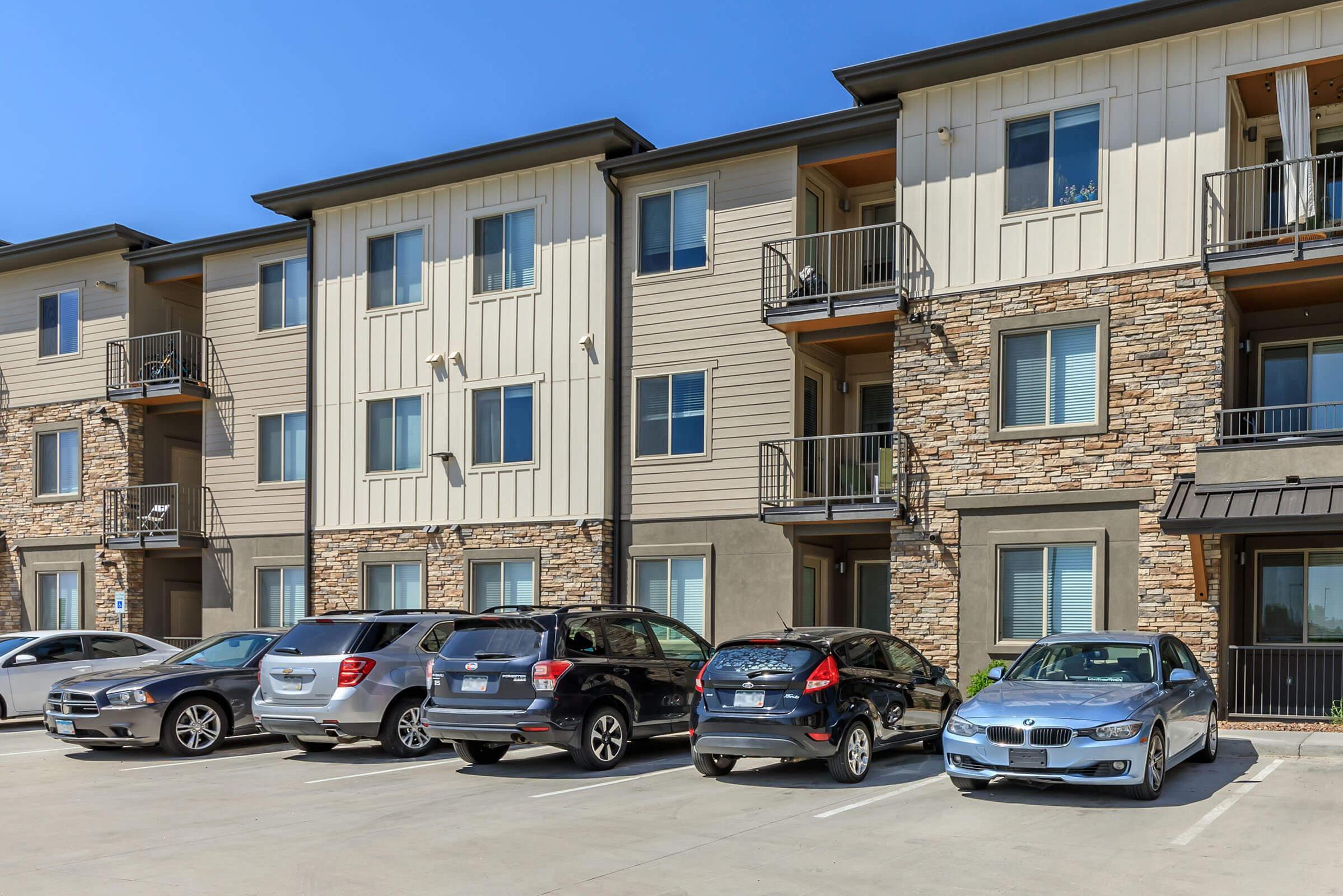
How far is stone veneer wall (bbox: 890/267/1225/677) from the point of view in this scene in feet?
53.4

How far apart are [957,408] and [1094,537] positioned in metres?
2.66

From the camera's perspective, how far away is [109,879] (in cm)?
811

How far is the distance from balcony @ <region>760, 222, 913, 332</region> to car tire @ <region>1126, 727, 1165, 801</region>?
8.79 m

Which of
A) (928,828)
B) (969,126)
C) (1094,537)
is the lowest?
(928,828)

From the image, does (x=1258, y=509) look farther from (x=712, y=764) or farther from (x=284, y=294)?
(x=284, y=294)

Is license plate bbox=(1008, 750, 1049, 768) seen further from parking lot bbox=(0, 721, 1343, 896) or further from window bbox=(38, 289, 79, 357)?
window bbox=(38, 289, 79, 357)

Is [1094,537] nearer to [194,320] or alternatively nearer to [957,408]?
[957,408]

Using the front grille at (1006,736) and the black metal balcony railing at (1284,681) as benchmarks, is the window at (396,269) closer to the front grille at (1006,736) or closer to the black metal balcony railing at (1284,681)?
the black metal balcony railing at (1284,681)

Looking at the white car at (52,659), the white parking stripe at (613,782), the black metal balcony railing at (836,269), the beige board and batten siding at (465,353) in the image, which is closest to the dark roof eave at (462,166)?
the beige board and batten siding at (465,353)

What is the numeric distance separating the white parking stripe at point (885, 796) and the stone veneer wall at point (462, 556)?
9608mm

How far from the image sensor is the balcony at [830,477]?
18.4 meters

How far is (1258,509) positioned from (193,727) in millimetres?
12901

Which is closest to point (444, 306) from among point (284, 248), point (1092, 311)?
point (284, 248)

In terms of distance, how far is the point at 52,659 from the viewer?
18172 mm
